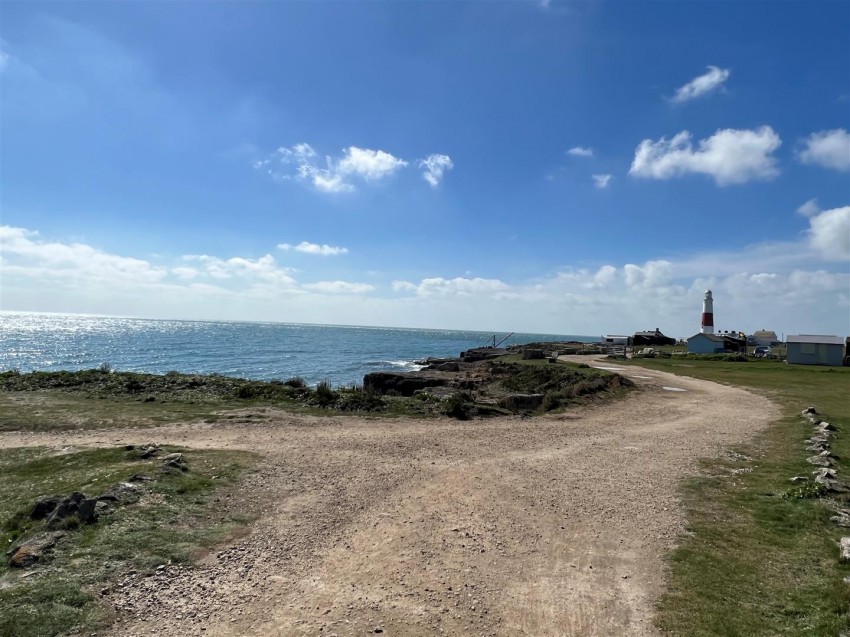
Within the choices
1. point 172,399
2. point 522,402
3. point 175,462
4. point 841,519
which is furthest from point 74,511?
point 522,402

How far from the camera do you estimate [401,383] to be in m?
29.2

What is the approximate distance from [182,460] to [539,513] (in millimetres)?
7868

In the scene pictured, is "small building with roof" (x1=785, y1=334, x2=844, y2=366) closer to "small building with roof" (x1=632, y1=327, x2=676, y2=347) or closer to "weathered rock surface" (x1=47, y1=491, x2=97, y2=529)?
"small building with roof" (x1=632, y1=327, x2=676, y2=347)

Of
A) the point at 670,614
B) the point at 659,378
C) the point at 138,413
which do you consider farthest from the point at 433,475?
the point at 659,378

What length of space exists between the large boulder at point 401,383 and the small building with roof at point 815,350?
36.2 metres

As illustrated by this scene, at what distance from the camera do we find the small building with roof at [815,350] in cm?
4466

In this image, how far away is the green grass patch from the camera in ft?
18.9

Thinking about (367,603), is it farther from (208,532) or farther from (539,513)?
(539,513)

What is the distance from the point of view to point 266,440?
47.3 ft

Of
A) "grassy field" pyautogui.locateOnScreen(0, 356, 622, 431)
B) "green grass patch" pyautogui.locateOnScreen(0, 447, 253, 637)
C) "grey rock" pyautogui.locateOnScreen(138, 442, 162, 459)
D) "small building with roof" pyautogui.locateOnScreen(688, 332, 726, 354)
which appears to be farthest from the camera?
"small building with roof" pyautogui.locateOnScreen(688, 332, 726, 354)

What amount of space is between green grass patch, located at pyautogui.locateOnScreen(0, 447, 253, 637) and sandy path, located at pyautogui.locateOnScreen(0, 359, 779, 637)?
472 mm

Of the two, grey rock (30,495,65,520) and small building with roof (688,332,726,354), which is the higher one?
small building with roof (688,332,726,354)

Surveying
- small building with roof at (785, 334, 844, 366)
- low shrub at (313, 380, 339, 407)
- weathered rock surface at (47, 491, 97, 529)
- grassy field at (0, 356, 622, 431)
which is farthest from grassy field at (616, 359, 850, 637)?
small building with roof at (785, 334, 844, 366)

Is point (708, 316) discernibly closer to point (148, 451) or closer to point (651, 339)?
point (651, 339)
